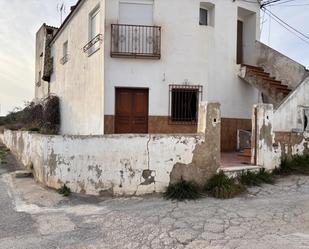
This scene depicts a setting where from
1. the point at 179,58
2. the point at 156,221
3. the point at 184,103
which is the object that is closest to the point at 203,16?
the point at 179,58

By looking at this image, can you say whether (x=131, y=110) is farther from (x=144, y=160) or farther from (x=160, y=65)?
(x=144, y=160)

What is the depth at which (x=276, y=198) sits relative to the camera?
8.20 metres

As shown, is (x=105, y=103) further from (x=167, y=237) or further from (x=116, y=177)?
(x=167, y=237)

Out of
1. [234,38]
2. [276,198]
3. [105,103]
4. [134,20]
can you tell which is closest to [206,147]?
[276,198]

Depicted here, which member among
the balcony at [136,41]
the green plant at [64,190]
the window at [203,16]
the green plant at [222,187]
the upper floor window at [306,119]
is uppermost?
the window at [203,16]

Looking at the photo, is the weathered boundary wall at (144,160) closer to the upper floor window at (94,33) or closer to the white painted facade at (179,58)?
the white painted facade at (179,58)

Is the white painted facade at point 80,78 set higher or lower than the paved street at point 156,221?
higher

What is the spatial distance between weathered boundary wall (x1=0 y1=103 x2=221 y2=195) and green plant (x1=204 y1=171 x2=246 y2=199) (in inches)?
6.5

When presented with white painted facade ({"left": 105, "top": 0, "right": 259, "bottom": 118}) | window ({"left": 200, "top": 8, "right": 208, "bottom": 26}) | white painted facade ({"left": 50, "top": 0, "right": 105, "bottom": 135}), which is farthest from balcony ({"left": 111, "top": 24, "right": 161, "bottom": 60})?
window ({"left": 200, "top": 8, "right": 208, "bottom": 26})

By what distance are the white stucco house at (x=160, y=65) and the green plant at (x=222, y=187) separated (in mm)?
4530

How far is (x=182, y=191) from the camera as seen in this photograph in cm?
817

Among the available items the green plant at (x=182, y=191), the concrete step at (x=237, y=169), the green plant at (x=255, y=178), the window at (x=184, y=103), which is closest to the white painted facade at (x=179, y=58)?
the window at (x=184, y=103)

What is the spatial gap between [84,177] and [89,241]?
280 centimetres

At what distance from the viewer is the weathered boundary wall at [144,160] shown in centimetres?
833
